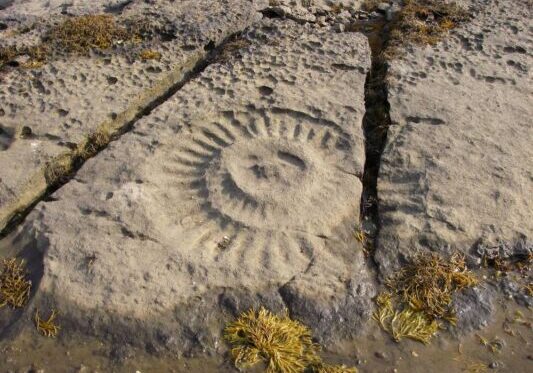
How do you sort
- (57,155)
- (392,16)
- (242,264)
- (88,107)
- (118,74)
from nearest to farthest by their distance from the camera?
(242,264), (57,155), (88,107), (118,74), (392,16)

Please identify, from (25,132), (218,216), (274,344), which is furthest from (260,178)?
(25,132)

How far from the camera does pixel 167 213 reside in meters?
3.70

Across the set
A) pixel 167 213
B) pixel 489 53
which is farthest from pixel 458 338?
pixel 489 53

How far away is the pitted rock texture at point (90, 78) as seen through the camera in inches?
169

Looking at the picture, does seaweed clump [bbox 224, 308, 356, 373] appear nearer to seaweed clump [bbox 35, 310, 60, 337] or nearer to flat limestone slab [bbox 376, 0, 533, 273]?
flat limestone slab [bbox 376, 0, 533, 273]

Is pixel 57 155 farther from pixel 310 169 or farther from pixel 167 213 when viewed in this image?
pixel 310 169

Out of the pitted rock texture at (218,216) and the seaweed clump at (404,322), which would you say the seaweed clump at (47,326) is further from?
the seaweed clump at (404,322)

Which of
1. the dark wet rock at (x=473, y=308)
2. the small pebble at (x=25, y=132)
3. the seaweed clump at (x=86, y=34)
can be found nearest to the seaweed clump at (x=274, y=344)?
the dark wet rock at (x=473, y=308)

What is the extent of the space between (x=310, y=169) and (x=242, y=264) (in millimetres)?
932

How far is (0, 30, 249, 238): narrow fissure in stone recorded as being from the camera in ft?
12.9

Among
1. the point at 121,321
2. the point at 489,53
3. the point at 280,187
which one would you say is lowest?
the point at 121,321

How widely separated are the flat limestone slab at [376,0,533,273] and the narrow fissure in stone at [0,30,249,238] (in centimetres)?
188

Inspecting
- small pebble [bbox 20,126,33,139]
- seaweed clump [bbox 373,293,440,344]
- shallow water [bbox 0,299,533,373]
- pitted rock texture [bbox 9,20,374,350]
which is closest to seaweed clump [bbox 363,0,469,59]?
pitted rock texture [bbox 9,20,374,350]

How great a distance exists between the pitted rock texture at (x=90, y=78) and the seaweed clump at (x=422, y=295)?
8.66ft
